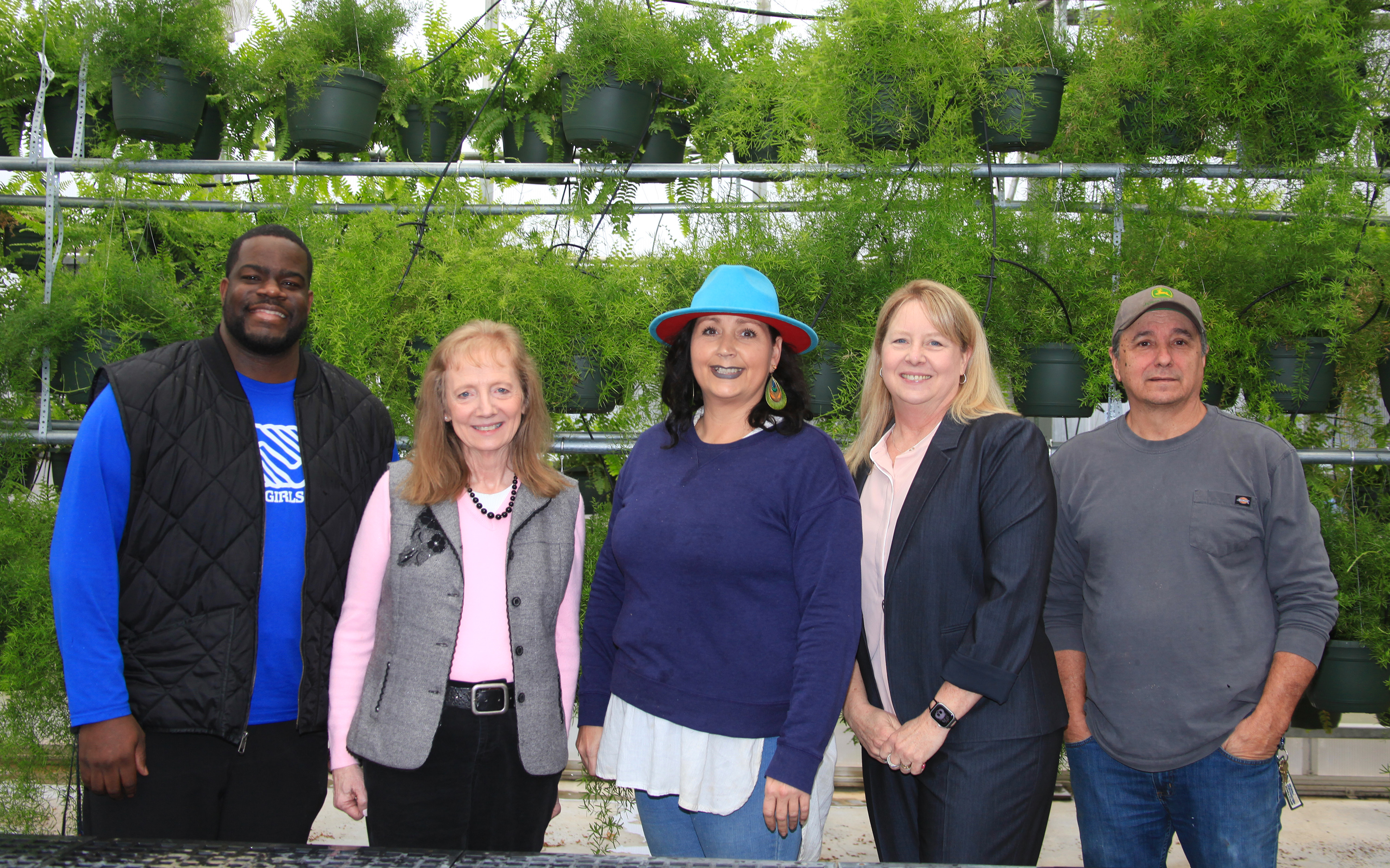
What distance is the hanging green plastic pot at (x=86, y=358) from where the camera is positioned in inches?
102

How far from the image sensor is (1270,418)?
2465 mm

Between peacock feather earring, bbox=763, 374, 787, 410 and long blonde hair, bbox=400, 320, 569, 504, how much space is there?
1.43 ft

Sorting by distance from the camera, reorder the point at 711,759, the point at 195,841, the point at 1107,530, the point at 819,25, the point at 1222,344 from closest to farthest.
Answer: the point at 195,841
the point at 711,759
the point at 1107,530
the point at 1222,344
the point at 819,25

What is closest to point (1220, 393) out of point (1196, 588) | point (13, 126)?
point (1196, 588)

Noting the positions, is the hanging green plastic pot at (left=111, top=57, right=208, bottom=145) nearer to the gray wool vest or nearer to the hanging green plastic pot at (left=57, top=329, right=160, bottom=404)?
the hanging green plastic pot at (left=57, top=329, right=160, bottom=404)

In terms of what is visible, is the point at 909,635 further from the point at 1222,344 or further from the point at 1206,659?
the point at 1222,344

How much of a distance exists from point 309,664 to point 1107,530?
1540 mm

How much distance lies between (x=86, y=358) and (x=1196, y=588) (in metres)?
2.90

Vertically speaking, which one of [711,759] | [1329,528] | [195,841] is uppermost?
[1329,528]

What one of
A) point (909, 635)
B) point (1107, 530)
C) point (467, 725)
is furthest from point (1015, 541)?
point (467, 725)

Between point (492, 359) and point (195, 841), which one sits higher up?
point (492, 359)

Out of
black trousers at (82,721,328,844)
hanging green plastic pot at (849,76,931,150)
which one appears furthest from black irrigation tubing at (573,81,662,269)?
black trousers at (82,721,328,844)

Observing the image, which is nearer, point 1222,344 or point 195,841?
point 195,841

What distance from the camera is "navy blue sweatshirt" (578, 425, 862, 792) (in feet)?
4.75
